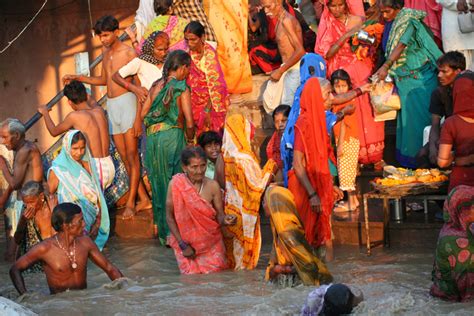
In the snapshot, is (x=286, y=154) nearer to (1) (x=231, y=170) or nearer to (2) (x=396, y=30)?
(1) (x=231, y=170)

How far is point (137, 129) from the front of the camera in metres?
11.5

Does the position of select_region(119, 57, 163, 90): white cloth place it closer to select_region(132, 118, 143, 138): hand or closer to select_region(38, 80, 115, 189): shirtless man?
select_region(132, 118, 143, 138): hand

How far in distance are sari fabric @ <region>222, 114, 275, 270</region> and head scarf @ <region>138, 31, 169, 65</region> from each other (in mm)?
1886

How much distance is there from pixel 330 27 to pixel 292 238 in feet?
12.0

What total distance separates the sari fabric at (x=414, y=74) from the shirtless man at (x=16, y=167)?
3.68m

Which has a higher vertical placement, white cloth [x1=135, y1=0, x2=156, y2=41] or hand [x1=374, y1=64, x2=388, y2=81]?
white cloth [x1=135, y1=0, x2=156, y2=41]

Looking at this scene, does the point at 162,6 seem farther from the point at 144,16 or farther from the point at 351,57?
the point at 351,57

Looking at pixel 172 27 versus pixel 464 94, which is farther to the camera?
pixel 172 27

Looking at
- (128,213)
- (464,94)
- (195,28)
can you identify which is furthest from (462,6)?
(128,213)

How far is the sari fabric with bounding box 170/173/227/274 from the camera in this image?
30.8 feet

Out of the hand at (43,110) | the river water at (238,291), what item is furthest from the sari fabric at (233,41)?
the river water at (238,291)

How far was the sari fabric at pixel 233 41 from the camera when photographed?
40.0 ft

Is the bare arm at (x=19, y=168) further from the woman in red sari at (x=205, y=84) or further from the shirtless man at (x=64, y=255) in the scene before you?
the shirtless man at (x=64, y=255)

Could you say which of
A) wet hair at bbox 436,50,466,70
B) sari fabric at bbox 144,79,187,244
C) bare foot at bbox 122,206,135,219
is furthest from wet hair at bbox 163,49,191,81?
wet hair at bbox 436,50,466,70
